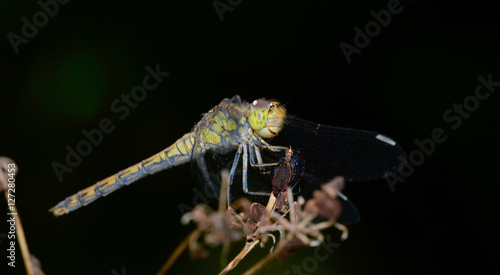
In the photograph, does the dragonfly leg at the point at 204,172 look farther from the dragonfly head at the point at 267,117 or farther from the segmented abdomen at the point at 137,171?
the dragonfly head at the point at 267,117

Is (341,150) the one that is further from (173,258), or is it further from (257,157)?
(173,258)

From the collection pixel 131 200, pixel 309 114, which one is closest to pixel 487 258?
pixel 309 114

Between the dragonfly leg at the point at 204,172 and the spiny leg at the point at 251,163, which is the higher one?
the dragonfly leg at the point at 204,172

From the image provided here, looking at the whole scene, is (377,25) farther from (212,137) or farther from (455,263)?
(455,263)

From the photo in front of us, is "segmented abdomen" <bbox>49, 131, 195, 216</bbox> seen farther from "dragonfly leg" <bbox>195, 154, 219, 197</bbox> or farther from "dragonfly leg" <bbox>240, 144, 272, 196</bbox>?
"dragonfly leg" <bbox>240, 144, 272, 196</bbox>

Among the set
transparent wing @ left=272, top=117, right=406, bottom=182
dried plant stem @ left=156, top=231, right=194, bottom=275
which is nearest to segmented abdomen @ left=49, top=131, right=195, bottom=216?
transparent wing @ left=272, top=117, right=406, bottom=182

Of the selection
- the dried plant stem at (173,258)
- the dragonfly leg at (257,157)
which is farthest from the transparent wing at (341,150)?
the dried plant stem at (173,258)

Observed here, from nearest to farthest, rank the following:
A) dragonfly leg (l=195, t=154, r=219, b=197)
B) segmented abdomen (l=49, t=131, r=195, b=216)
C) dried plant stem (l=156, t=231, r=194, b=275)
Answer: dried plant stem (l=156, t=231, r=194, b=275) → dragonfly leg (l=195, t=154, r=219, b=197) → segmented abdomen (l=49, t=131, r=195, b=216)

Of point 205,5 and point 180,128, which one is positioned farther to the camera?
point 205,5
